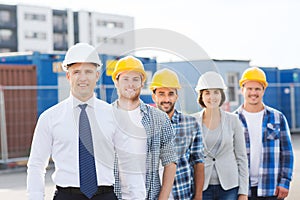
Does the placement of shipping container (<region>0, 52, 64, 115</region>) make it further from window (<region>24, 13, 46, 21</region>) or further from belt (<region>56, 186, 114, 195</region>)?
window (<region>24, 13, 46, 21</region>)

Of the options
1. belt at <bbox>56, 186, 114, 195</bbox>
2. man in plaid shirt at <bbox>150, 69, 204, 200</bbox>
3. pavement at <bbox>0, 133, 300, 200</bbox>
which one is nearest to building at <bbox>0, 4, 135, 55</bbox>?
pavement at <bbox>0, 133, 300, 200</bbox>

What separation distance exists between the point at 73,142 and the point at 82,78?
14.7 inches

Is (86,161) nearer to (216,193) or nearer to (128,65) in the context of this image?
(128,65)

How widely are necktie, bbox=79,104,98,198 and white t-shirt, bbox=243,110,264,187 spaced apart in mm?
1980

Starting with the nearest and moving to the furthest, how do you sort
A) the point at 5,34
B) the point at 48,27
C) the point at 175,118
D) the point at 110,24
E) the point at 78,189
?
the point at 78,189 → the point at 175,118 → the point at 5,34 → the point at 48,27 → the point at 110,24

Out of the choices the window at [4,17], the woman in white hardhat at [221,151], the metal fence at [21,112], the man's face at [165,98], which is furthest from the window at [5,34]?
the man's face at [165,98]

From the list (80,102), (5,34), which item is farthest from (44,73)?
(5,34)

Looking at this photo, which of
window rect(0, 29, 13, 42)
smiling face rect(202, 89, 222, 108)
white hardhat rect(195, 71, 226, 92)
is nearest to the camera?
white hardhat rect(195, 71, 226, 92)

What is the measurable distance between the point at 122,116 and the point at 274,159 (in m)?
1.92

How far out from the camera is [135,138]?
11.4 ft

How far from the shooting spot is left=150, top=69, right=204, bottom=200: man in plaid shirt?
13.0ft

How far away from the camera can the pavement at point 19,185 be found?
9.29 m

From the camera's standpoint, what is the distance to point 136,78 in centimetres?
344

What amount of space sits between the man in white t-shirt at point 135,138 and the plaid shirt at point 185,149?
58cm
